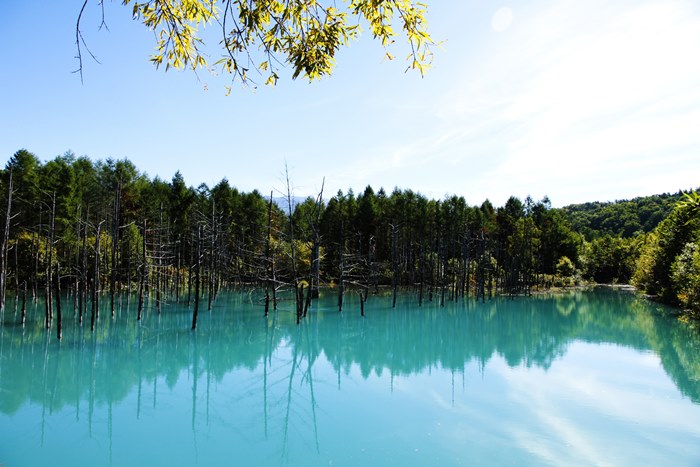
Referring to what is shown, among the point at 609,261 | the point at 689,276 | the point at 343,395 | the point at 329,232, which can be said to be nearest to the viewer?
the point at 343,395

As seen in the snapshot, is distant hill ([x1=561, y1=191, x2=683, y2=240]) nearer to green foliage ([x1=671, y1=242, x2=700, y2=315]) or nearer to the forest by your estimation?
the forest

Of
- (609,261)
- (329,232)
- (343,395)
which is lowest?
(343,395)

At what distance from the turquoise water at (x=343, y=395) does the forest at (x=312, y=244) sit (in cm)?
627

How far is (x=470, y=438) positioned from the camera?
902cm

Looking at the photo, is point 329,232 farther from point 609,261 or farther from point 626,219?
point 626,219

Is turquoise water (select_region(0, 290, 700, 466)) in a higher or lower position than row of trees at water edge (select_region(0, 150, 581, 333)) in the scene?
lower

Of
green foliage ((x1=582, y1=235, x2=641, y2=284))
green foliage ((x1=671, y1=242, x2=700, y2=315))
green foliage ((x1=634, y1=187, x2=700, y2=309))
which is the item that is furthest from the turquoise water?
green foliage ((x1=582, y1=235, x2=641, y2=284))

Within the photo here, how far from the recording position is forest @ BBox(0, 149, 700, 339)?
104ft

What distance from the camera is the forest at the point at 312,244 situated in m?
31.5

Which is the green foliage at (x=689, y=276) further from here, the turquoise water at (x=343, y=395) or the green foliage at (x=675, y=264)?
the turquoise water at (x=343, y=395)

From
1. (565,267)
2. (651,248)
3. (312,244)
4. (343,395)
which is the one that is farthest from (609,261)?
(343,395)

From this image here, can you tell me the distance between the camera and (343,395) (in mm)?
12344

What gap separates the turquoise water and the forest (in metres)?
6.27

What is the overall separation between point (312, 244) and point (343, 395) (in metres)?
26.5
